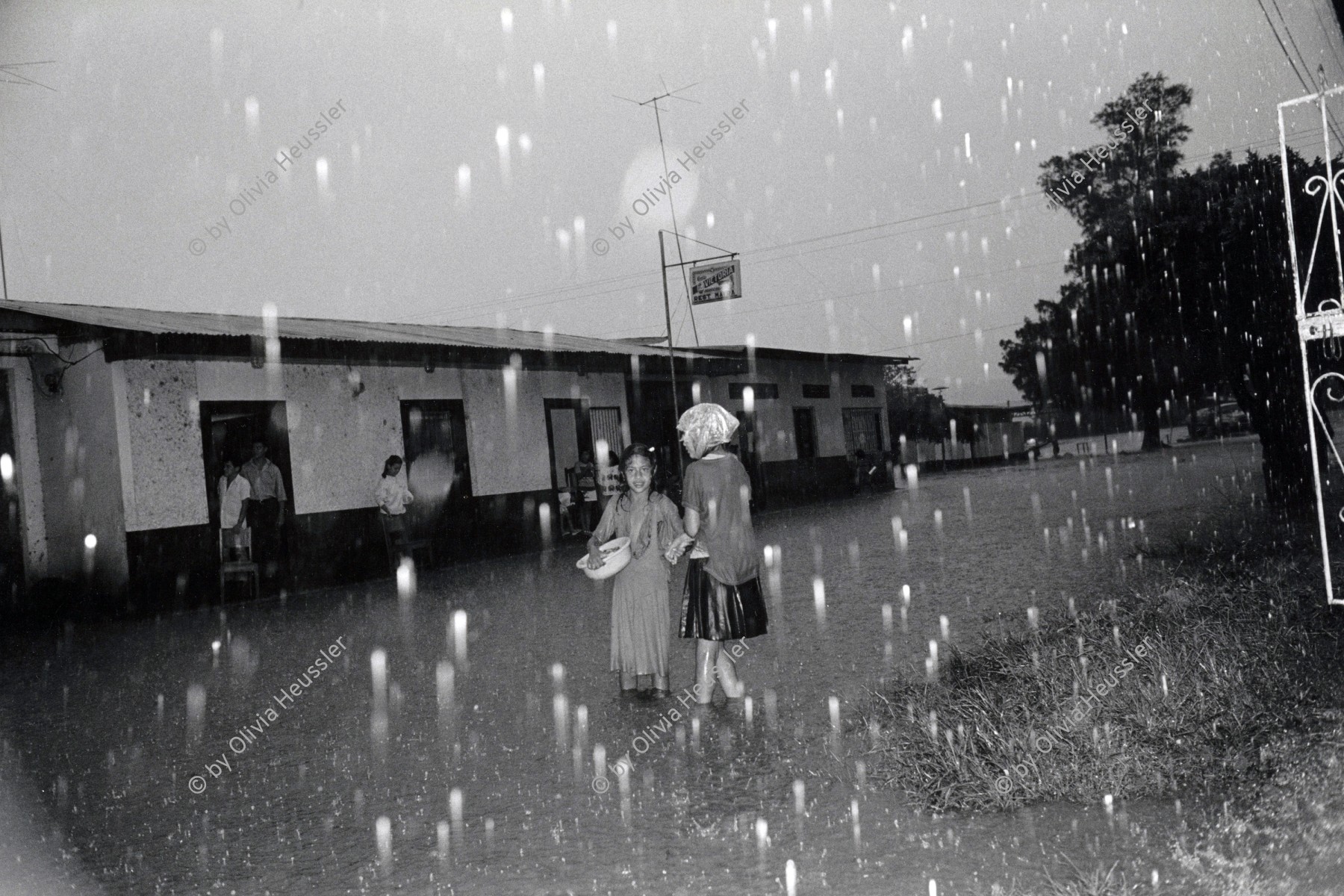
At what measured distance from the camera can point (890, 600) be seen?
9133mm

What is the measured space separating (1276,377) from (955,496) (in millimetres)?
11861

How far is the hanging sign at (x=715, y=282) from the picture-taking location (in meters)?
21.1

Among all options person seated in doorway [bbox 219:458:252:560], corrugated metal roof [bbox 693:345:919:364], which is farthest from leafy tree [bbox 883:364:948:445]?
person seated in doorway [bbox 219:458:252:560]

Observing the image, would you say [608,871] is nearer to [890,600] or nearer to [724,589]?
[724,589]

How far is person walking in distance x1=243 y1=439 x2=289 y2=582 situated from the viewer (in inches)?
527

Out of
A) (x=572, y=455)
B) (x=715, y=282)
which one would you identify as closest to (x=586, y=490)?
(x=572, y=455)

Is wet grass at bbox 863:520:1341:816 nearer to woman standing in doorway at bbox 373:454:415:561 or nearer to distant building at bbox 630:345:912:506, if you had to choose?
woman standing in doorway at bbox 373:454:415:561

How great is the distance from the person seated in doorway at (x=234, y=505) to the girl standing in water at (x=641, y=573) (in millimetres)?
7861

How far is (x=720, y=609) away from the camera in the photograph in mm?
5742

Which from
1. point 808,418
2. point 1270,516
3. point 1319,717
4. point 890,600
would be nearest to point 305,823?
point 1319,717

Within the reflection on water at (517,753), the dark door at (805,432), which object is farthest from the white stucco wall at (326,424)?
the dark door at (805,432)

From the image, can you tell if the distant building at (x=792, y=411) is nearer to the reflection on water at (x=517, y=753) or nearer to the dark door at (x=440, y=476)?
the dark door at (x=440, y=476)

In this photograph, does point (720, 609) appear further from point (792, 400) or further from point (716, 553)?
point (792, 400)

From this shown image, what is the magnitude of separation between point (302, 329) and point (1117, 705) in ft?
47.1
